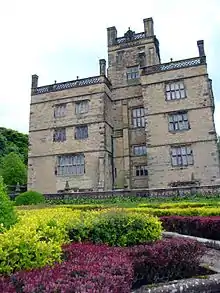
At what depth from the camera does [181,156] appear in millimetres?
23562

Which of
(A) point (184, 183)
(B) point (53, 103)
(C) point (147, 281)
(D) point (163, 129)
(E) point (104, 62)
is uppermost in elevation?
(E) point (104, 62)

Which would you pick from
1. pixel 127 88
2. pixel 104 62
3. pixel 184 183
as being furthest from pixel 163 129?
pixel 104 62

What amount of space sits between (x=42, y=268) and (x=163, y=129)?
21.7 meters

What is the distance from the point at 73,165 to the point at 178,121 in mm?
9544

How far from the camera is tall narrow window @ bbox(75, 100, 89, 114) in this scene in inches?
1055

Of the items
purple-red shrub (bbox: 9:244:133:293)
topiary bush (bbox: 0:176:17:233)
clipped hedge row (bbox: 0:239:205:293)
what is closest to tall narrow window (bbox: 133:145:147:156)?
topiary bush (bbox: 0:176:17:233)

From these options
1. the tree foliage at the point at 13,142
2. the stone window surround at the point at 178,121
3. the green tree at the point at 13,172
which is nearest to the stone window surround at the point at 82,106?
the stone window surround at the point at 178,121

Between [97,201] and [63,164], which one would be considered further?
[63,164]

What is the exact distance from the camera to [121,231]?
5793 millimetres

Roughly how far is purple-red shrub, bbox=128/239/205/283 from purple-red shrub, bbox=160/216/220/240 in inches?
124

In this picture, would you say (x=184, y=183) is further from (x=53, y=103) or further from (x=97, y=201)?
(x=53, y=103)

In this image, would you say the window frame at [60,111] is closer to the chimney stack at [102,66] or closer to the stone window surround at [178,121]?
the chimney stack at [102,66]

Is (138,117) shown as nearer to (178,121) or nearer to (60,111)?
(178,121)

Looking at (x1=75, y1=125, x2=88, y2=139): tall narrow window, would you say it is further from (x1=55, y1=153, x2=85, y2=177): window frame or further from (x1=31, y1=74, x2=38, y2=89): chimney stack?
(x1=31, y1=74, x2=38, y2=89): chimney stack
